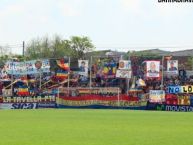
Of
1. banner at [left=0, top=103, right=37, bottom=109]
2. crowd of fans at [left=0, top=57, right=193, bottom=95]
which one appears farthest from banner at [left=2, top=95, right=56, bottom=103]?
crowd of fans at [left=0, top=57, right=193, bottom=95]

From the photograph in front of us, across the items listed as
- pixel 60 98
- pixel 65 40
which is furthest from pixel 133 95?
pixel 65 40

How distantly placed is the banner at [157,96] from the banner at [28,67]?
1285 centimetres

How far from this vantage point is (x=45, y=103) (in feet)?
188

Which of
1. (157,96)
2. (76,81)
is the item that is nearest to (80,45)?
(76,81)

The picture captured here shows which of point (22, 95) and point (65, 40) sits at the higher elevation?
point (65, 40)

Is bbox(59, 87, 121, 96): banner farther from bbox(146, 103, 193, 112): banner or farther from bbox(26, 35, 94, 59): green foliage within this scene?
bbox(26, 35, 94, 59): green foliage

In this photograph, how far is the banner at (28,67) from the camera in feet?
202

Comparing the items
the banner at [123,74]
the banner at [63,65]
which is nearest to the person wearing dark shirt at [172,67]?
the banner at [123,74]

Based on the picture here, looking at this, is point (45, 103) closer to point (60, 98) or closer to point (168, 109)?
point (60, 98)

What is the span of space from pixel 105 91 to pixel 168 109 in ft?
28.4
